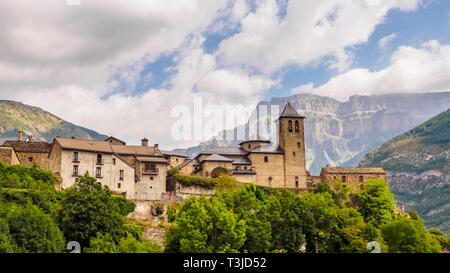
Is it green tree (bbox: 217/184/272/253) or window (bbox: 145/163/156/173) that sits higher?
window (bbox: 145/163/156/173)

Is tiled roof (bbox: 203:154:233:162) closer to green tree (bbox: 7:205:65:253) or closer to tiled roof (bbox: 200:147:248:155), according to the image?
tiled roof (bbox: 200:147:248:155)

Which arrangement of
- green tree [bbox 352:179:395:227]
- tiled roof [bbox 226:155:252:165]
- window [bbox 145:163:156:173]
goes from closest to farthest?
window [bbox 145:163:156:173] < green tree [bbox 352:179:395:227] < tiled roof [bbox 226:155:252:165]

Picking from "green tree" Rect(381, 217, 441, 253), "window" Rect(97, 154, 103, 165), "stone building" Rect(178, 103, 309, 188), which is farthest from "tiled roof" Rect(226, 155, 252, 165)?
"green tree" Rect(381, 217, 441, 253)

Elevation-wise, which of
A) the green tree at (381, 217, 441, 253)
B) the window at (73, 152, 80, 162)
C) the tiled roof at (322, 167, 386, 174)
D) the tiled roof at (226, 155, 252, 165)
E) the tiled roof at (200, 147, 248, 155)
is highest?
the tiled roof at (200, 147, 248, 155)

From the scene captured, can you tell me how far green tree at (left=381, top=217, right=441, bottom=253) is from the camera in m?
52.5

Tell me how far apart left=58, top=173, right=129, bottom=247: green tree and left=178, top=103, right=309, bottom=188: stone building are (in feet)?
100

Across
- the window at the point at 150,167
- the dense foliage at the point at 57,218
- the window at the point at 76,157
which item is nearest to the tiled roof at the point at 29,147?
the window at the point at 76,157

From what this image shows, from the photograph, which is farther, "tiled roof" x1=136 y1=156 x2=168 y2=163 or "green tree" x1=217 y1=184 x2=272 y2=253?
"tiled roof" x1=136 y1=156 x2=168 y2=163

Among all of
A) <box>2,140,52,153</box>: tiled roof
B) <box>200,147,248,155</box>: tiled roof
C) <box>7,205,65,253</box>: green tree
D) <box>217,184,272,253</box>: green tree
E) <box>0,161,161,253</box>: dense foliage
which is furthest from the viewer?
<box>200,147,248,155</box>: tiled roof

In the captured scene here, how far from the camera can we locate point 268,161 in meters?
80.5

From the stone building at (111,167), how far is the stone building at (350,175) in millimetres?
29402
